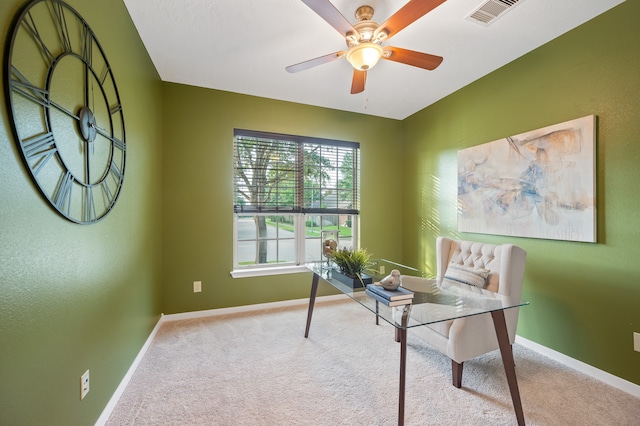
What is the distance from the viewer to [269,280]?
133 inches

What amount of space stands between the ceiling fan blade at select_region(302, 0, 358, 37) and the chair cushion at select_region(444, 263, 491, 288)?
6.58ft

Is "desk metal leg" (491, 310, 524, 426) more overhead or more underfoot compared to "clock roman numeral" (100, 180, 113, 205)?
more underfoot

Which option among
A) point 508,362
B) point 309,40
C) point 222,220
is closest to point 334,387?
point 508,362

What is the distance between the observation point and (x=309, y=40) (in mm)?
2266

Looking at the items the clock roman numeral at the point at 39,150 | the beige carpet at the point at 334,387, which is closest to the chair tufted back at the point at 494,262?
the beige carpet at the point at 334,387

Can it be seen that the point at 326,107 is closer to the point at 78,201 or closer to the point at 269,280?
the point at 269,280

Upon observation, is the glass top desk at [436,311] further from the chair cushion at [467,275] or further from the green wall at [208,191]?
the green wall at [208,191]

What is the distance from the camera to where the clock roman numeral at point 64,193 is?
1.13 meters

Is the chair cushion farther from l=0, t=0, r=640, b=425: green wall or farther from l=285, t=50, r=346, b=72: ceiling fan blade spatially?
l=285, t=50, r=346, b=72: ceiling fan blade

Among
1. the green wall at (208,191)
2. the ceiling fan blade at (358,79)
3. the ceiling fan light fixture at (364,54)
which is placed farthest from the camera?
the green wall at (208,191)

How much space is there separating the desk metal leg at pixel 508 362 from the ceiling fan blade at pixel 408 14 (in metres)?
1.70

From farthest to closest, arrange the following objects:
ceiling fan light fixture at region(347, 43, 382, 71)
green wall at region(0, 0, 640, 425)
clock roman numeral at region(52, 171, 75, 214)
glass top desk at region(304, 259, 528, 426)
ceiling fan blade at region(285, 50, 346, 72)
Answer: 1. ceiling fan blade at region(285, 50, 346, 72)
2. ceiling fan light fixture at region(347, 43, 382, 71)
3. glass top desk at region(304, 259, 528, 426)
4. clock roman numeral at region(52, 171, 75, 214)
5. green wall at region(0, 0, 640, 425)

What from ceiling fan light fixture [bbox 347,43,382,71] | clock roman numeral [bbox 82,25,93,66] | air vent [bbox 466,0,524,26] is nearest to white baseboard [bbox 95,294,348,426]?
clock roman numeral [bbox 82,25,93,66]

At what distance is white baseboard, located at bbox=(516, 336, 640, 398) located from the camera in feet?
6.05
